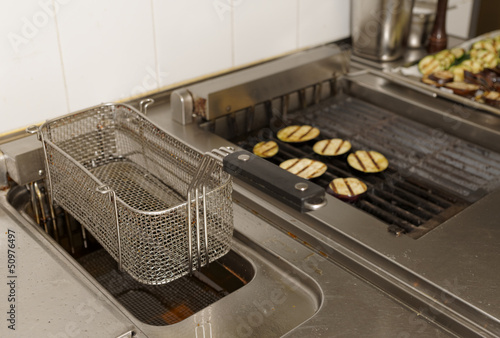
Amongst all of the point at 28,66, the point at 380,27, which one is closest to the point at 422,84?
the point at 380,27

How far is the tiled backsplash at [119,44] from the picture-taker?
1260mm

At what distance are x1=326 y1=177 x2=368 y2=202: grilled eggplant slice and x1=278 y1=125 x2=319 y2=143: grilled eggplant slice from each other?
196mm

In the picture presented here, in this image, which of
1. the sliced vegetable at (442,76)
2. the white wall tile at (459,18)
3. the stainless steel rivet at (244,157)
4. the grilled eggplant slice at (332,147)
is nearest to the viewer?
the stainless steel rivet at (244,157)

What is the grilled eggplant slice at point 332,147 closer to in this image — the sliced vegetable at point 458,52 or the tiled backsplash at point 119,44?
the tiled backsplash at point 119,44

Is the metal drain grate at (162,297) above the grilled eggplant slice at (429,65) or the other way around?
the other way around

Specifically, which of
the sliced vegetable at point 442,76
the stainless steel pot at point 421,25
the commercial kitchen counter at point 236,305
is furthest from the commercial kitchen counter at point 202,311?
the stainless steel pot at point 421,25

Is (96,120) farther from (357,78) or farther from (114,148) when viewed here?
(357,78)

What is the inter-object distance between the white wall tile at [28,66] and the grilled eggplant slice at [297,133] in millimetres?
508

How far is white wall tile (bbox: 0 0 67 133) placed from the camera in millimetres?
1222

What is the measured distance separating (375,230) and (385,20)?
32.9 inches

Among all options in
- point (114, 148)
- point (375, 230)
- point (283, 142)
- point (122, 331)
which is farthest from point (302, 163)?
point (122, 331)

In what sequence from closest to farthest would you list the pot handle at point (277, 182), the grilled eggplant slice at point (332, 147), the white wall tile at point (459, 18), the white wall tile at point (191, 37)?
the pot handle at point (277, 182) < the grilled eggplant slice at point (332, 147) < the white wall tile at point (191, 37) < the white wall tile at point (459, 18)

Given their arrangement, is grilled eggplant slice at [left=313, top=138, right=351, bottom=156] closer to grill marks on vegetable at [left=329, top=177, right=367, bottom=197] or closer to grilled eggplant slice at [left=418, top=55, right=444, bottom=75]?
grill marks on vegetable at [left=329, top=177, right=367, bottom=197]

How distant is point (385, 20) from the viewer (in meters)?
1.68
